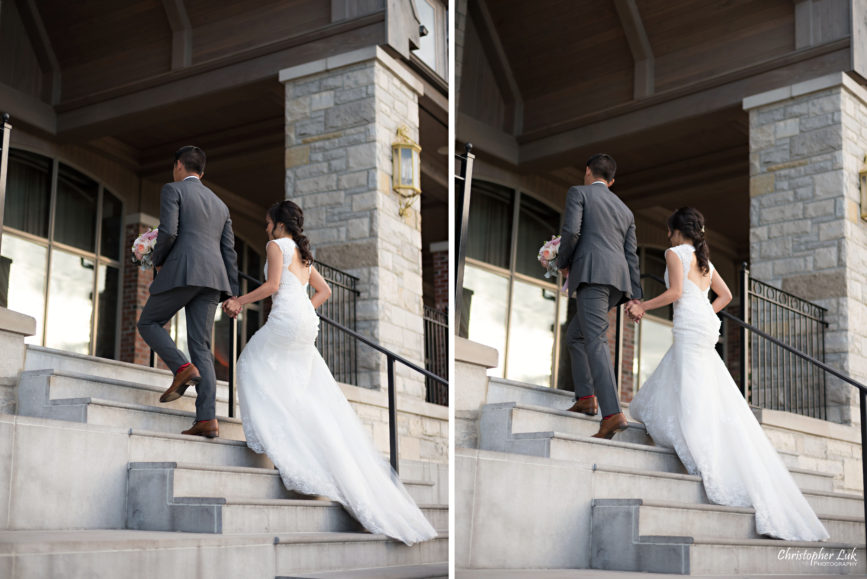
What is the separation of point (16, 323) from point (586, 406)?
2.43 m

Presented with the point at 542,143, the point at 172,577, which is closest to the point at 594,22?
the point at 542,143

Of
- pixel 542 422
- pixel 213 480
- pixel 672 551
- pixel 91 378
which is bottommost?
pixel 672 551

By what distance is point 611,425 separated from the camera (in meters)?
4.45

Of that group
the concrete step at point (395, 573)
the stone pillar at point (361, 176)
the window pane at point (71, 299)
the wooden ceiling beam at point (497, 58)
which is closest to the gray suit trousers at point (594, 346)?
the wooden ceiling beam at point (497, 58)

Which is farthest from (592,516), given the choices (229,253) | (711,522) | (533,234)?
(533,234)

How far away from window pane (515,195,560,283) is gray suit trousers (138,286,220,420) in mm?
5651

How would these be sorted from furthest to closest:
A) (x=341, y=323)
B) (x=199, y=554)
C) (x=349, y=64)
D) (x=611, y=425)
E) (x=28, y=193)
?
(x=28, y=193)
(x=349, y=64)
(x=341, y=323)
(x=611, y=425)
(x=199, y=554)

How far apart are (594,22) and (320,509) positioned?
3.44 metres

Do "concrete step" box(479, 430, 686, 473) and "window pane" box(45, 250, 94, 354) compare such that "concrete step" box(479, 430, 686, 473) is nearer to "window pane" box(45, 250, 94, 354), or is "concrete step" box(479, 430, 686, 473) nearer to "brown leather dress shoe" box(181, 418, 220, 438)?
Result: "brown leather dress shoe" box(181, 418, 220, 438)

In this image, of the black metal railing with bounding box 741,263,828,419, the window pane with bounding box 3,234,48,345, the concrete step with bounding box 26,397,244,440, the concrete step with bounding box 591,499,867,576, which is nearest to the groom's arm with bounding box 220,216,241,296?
the concrete step with bounding box 26,397,244,440

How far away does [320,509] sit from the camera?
4008mm

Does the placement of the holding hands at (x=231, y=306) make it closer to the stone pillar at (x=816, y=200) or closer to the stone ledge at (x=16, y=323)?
the stone ledge at (x=16, y=323)

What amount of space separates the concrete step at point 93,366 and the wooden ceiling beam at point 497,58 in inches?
82.4

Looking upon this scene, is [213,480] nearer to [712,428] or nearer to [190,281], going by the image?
[190,281]
